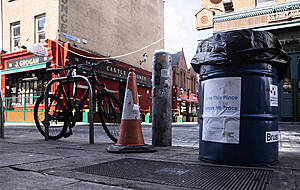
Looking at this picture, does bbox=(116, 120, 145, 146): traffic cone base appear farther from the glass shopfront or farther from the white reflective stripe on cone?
the glass shopfront

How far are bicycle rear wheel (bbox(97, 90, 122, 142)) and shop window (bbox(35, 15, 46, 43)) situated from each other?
1375 cm

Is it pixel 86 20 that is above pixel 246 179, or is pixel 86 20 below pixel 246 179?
above

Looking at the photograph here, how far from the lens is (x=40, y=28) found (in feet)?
56.4

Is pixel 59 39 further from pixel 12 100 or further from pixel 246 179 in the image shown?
pixel 246 179

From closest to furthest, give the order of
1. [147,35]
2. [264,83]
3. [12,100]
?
[264,83] < [12,100] < [147,35]

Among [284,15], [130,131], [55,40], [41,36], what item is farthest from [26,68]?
[130,131]

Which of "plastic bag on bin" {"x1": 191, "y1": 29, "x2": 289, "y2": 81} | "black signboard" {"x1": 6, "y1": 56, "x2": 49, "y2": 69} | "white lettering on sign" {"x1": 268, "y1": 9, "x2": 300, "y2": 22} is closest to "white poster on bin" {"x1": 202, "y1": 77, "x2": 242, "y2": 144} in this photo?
"plastic bag on bin" {"x1": 191, "y1": 29, "x2": 289, "y2": 81}

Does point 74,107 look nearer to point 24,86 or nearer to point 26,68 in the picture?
point 26,68

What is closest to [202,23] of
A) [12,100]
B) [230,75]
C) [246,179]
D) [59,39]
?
[59,39]

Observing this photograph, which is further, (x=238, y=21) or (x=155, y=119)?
(x=238, y=21)

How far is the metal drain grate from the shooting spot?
2.10m

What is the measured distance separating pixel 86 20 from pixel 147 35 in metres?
9.20

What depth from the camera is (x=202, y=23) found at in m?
13.3

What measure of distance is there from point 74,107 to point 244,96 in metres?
3.40
